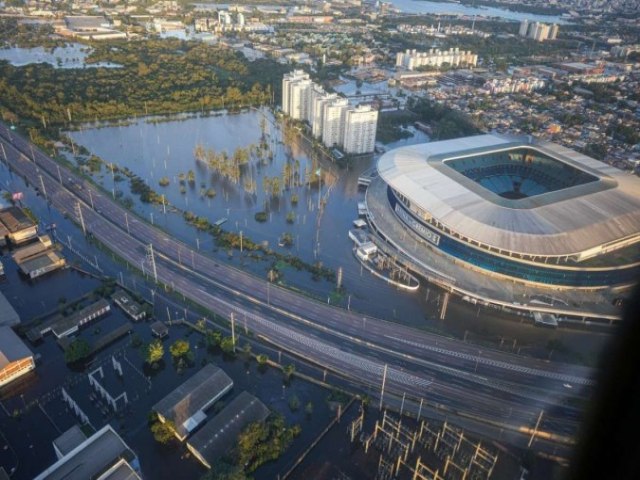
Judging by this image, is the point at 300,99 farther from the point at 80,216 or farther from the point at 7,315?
the point at 7,315

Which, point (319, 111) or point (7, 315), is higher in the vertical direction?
point (319, 111)

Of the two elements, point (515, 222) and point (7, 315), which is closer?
point (7, 315)

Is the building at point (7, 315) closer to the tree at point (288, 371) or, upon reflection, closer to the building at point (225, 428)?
the building at point (225, 428)

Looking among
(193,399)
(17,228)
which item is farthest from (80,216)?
(193,399)

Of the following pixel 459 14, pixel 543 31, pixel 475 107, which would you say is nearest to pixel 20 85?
pixel 475 107

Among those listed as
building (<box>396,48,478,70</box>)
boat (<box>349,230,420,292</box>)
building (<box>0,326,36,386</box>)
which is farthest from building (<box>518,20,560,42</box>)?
building (<box>0,326,36,386</box>)

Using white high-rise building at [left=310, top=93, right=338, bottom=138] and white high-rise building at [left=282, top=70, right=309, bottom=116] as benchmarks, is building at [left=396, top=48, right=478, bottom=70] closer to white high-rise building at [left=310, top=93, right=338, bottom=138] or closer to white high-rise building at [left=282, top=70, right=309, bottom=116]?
white high-rise building at [left=282, top=70, right=309, bottom=116]
